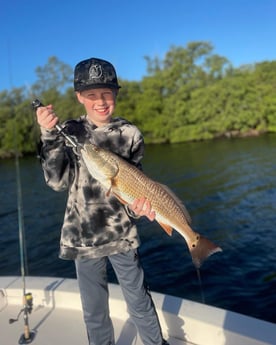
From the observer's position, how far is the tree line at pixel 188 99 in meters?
53.7

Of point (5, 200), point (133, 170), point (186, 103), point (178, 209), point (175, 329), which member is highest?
point (186, 103)

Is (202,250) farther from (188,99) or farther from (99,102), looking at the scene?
(188,99)

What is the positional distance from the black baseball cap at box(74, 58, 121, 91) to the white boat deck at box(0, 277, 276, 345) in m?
2.31

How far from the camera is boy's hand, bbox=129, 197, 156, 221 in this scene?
109 inches

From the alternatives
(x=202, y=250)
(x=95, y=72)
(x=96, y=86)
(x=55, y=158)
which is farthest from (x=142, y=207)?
(x=95, y=72)

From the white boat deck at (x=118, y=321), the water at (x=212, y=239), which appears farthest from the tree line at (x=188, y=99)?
the white boat deck at (x=118, y=321)

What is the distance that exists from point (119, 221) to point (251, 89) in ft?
192

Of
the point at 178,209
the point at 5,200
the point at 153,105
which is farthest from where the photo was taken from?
the point at 153,105

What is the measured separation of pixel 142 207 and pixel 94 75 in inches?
44.6

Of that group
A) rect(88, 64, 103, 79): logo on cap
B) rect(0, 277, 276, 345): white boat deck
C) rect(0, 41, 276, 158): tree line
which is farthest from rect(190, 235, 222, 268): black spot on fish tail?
rect(0, 41, 276, 158): tree line

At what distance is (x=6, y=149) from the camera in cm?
5303

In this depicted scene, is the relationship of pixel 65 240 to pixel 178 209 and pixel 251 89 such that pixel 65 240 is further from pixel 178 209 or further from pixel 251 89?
pixel 251 89

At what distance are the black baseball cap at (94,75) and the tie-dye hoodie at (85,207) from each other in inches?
13.5

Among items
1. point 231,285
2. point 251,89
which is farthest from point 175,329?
point 251,89
